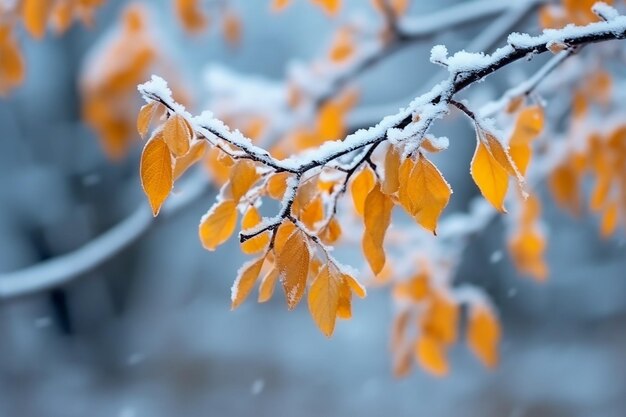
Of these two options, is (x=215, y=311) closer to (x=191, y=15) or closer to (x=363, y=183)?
(x=191, y=15)

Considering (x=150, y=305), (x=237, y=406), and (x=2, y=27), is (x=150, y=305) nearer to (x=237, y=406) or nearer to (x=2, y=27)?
(x=237, y=406)

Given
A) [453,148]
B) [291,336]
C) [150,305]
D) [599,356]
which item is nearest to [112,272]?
[150,305]

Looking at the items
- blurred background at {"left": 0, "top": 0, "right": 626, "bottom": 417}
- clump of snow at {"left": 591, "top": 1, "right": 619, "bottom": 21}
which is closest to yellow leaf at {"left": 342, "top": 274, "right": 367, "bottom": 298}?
clump of snow at {"left": 591, "top": 1, "right": 619, "bottom": 21}

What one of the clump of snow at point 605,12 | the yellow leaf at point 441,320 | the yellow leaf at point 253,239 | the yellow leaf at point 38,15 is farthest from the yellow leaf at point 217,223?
the yellow leaf at point 441,320

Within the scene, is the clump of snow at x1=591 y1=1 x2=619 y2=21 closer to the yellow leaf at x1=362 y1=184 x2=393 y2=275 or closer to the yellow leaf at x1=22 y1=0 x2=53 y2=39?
the yellow leaf at x1=362 y1=184 x2=393 y2=275

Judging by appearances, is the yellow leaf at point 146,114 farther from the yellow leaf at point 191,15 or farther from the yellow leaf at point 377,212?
the yellow leaf at point 191,15
